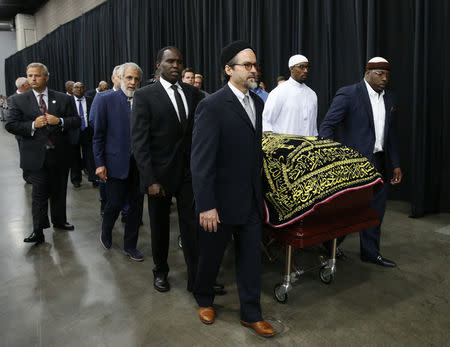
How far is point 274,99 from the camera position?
160 inches

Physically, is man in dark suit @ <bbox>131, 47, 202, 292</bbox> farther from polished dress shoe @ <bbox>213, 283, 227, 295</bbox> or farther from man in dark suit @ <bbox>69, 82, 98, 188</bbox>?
man in dark suit @ <bbox>69, 82, 98, 188</bbox>

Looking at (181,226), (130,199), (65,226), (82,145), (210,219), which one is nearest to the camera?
(210,219)

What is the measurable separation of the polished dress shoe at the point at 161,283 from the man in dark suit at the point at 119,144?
551 millimetres

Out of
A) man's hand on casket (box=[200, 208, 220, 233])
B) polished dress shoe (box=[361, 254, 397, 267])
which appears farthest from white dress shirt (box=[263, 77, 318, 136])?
man's hand on casket (box=[200, 208, 220, 233])

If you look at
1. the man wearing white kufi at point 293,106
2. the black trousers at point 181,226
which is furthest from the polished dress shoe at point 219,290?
the man wearing white kufi at point 293,106

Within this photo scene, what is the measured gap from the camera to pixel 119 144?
337 centimetres

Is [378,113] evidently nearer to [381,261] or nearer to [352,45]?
[381,261]

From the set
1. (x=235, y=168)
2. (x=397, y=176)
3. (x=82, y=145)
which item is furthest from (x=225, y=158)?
(x=82, y=145)

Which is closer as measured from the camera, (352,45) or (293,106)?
(293,106)

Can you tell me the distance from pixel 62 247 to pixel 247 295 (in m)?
2.16

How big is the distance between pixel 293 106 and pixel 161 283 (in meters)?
2.03

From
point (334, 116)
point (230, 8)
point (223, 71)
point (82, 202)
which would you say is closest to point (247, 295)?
point (223, 71)

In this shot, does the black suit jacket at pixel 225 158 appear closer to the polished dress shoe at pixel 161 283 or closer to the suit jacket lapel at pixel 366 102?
the polished dress shoe at pixel 161 283

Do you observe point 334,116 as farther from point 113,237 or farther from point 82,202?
point 82,202
